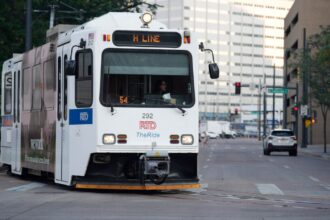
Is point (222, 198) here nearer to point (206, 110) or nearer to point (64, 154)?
point (64, 154)

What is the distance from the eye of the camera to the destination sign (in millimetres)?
17203

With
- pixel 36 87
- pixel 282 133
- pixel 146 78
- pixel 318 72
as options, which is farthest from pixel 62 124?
pixel 318 72

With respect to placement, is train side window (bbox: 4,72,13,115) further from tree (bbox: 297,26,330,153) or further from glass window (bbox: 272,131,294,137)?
glass window (bbox: 272,131,294,137)

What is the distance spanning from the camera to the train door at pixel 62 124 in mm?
17828

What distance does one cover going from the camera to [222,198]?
16.9 metres

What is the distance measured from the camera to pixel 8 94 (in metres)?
23.4

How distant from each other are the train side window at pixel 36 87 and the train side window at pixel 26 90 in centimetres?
42

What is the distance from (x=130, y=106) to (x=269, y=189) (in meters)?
4.66

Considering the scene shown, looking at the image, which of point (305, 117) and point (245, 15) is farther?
point (245, 15)

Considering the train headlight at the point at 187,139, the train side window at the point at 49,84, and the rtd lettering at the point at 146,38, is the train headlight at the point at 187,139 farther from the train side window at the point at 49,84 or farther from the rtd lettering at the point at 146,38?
the train side window at the point at 49,84

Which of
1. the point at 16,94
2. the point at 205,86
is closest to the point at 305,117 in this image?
the point at 16,94

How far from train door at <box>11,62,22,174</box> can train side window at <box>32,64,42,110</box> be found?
1496 millimetres

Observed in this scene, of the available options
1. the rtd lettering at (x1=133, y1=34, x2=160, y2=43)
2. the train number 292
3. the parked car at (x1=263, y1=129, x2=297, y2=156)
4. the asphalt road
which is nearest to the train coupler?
the asphalt road

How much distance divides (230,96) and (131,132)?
18279cm
